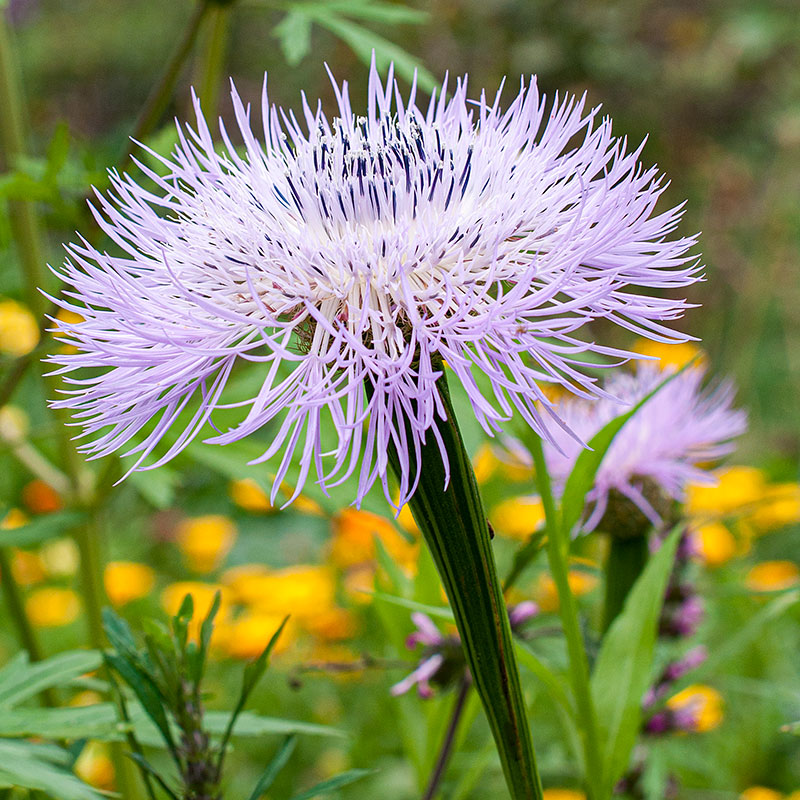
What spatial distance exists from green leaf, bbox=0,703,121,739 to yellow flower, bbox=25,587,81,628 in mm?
1273

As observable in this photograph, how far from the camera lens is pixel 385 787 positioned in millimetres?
1529

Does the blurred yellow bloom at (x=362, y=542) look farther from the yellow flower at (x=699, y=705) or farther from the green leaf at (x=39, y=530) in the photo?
the green leaf at (x=39, y=530)

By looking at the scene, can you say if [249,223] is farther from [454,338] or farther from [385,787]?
[385,787]

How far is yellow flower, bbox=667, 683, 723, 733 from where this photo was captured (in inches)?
42.3

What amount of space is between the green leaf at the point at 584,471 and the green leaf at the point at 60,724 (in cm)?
36

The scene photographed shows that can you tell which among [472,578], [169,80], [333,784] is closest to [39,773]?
[333,784]

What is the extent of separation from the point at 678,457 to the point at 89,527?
2.46 ft

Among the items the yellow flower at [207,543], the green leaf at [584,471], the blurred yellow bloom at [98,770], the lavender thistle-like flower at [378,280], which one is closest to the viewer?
the lavender thistle-like flower at [378,280]

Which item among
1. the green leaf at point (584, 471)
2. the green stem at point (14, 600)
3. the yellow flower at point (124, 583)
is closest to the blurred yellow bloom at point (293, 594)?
the yellow flower at point (124, 583)

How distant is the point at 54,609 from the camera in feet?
6.43

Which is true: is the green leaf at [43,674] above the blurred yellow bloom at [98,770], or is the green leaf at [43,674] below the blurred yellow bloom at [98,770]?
above

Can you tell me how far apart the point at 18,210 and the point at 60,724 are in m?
0.74

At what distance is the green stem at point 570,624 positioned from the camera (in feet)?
2.15

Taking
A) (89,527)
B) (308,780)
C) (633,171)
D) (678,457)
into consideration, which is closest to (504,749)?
(633,171)
